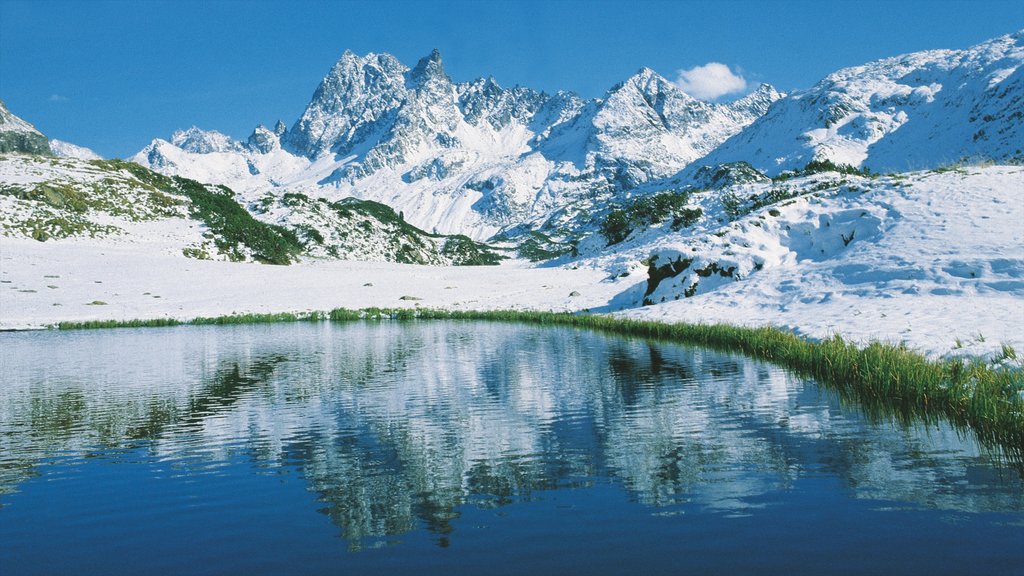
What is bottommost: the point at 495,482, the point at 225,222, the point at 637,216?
the point at 495,482

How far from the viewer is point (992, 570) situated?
681 cm

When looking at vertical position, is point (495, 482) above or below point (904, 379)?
below

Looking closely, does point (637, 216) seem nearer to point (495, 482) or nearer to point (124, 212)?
point (124, 212)

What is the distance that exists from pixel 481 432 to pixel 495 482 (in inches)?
150

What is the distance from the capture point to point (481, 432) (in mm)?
14625

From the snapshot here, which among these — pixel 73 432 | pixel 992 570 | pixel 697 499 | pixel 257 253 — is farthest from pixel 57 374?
pixel 257 253

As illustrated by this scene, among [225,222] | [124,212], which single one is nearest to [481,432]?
[124,212]

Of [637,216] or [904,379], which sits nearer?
[904,379]

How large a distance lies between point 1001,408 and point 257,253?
132 meters

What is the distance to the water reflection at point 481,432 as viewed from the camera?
32.7ft

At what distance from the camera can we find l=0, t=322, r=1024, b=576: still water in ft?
25.5

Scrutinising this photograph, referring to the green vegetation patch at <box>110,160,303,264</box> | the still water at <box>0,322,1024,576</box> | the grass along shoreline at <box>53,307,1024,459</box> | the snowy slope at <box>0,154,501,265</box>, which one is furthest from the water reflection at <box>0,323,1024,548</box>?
the green vegetation patch at <box>110,160,303,264</box>

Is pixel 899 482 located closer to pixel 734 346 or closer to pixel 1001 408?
pixel 1001 408

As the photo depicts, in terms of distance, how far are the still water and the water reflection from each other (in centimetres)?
8
